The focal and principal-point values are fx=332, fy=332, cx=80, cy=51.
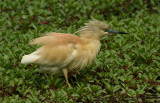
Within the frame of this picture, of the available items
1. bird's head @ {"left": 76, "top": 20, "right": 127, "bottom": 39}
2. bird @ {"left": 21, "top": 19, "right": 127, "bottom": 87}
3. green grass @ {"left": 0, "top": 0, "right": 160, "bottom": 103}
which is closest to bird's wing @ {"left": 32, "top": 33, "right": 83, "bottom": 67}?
bird @ {"left": 21, "top": 19, "right": 127, "bottom": 87}

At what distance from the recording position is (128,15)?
835 cm

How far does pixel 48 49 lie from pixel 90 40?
32.1 inches

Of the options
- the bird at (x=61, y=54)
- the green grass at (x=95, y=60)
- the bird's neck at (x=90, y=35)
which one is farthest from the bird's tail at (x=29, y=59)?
the bird's neck at (x=90, y=35)

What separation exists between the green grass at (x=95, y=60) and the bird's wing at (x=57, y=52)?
325 mm

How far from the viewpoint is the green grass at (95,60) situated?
5227 millimetres

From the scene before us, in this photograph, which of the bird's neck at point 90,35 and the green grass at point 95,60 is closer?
the green grass at point 95,60

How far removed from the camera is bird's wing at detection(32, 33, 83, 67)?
534 centimetres

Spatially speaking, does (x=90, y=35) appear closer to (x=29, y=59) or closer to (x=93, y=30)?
(x=93, y=30)

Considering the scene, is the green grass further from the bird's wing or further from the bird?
the bird's wing

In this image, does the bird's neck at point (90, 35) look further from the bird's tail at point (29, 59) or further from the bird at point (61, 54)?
the bird's tail at point (29, 59)

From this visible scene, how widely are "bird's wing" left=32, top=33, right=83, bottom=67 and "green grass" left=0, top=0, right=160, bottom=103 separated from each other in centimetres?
33

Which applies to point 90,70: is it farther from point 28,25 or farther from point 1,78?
point 28,25

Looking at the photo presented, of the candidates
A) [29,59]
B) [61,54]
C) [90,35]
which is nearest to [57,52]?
[61,54]

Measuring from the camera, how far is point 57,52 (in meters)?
5.36
